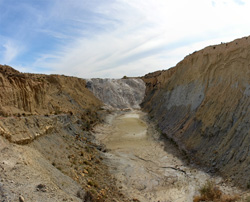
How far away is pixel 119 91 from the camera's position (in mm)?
50531

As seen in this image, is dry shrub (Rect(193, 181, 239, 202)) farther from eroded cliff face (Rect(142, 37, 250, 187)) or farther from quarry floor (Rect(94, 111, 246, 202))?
eroded cliff face (Rect(142, 37, 250, 187))

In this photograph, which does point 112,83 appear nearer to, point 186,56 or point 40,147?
point 186,56

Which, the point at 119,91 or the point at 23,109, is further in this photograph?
the point at 119,91

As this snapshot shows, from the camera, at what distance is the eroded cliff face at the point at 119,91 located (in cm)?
4669

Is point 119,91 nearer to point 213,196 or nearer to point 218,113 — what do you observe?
point 218,113

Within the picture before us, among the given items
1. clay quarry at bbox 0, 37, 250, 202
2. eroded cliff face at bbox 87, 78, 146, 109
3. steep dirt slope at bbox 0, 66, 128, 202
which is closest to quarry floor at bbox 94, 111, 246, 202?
clay quarry at bbox 0, 37, 250, 202

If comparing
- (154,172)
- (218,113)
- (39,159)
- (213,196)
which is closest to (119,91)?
(218,113)

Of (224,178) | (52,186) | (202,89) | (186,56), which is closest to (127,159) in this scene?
(224,178)

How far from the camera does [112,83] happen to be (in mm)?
52406

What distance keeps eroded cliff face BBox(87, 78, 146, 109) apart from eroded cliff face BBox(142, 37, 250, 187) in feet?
81.1

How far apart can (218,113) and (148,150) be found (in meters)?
5.38

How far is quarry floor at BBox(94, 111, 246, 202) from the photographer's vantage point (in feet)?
31.3

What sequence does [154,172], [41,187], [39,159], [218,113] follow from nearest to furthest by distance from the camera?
[41,187], [39,159], [154,172], [218,113]

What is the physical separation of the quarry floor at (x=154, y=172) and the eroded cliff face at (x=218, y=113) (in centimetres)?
92
